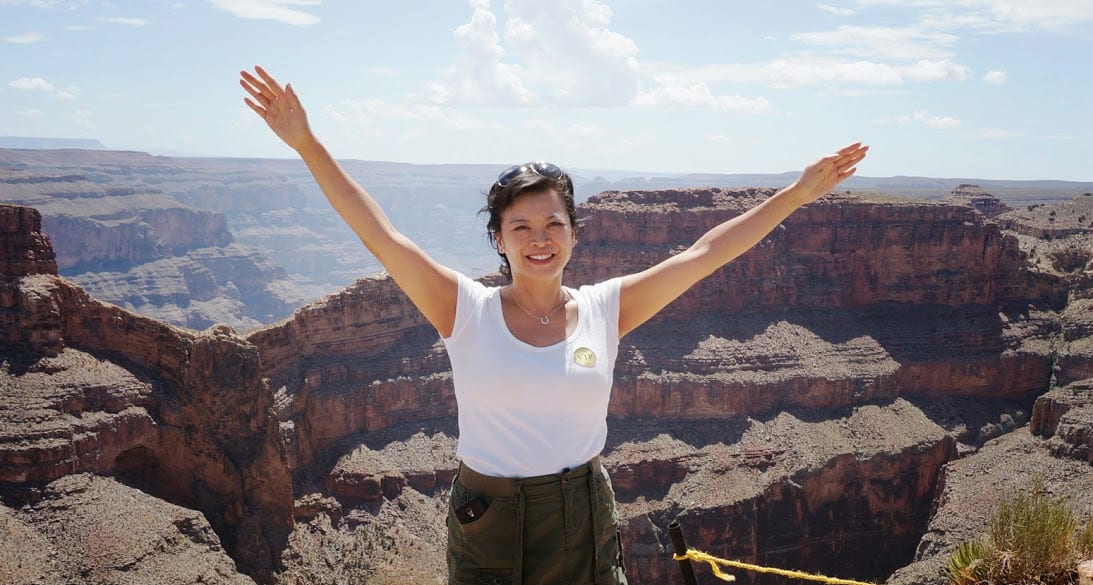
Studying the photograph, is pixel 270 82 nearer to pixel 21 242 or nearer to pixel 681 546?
pixel 681 546

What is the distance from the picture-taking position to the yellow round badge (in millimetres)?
Answer: 5094

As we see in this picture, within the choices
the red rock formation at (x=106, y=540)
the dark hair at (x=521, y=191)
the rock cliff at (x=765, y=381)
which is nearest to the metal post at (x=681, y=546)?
the dark hair at (x=521, y=191)

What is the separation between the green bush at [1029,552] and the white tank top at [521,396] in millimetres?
7757

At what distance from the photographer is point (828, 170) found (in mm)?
6695

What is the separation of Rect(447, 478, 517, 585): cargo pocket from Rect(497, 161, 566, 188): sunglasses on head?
210 cm

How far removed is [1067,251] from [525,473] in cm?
7920

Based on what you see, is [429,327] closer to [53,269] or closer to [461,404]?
[53,269]

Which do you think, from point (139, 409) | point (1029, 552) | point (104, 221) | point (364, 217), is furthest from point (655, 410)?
point (104, 221)

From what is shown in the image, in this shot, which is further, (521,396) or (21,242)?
(21,242)

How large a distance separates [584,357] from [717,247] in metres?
1.67

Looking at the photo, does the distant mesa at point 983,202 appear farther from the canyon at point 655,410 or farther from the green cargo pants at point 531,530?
the green cargo pants at point 531,530

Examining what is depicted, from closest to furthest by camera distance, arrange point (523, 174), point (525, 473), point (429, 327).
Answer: point (525, 473) < point (523, 174) < point (429, 327)

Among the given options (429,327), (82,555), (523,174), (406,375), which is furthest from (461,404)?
(429,327)

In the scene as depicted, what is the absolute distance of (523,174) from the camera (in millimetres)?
5426
